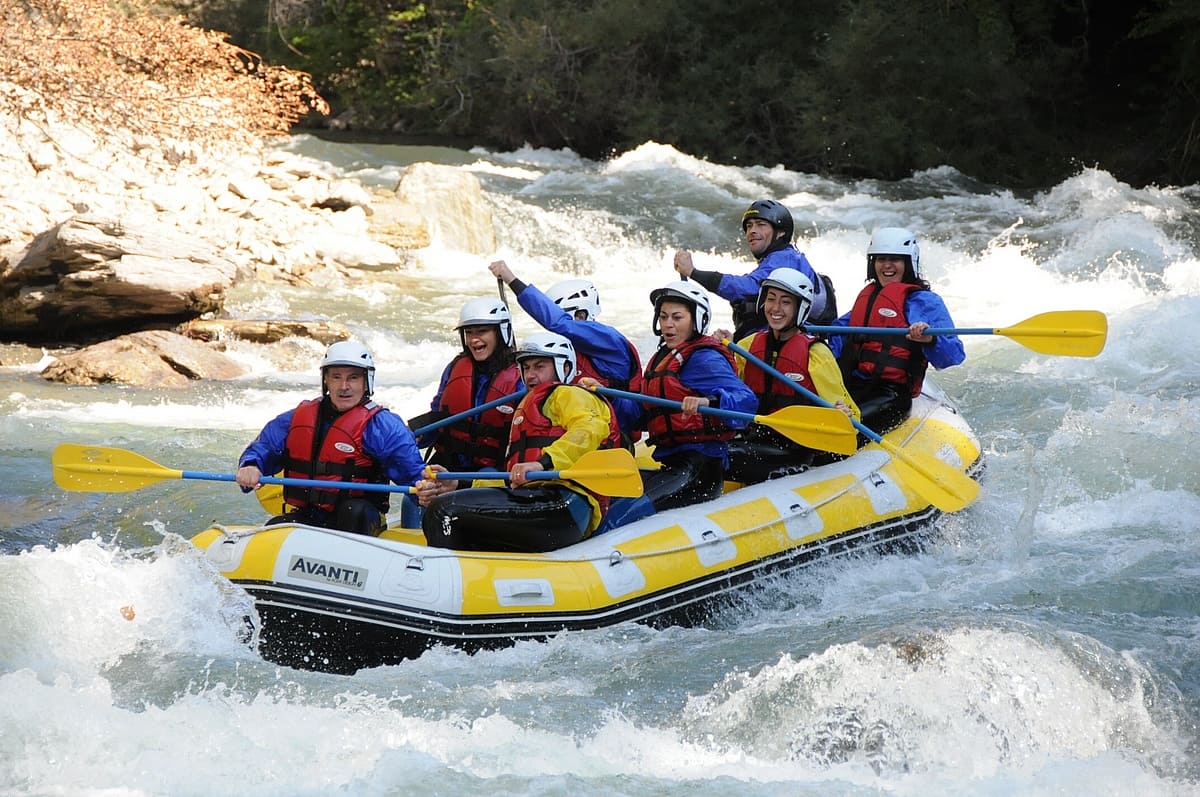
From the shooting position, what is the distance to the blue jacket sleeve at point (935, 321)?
22.0ft

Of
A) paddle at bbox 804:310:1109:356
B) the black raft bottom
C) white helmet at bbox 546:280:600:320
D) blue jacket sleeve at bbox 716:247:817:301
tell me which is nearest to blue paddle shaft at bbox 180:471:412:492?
the black raft bottom

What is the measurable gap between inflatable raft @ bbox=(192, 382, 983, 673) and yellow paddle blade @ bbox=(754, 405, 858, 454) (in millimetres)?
310

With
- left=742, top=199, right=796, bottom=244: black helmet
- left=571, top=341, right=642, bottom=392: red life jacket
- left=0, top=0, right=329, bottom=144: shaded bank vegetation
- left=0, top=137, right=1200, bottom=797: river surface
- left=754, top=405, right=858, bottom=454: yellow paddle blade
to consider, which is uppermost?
left=0, top=0, right=329, bottom=144: shaded bank vegetation

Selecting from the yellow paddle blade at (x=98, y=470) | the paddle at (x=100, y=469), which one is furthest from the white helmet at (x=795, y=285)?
the yellow paddle blade at (x=98, y=470)

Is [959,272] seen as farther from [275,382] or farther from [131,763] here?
[131,763]

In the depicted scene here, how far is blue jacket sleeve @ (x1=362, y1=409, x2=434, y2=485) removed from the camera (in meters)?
5.42

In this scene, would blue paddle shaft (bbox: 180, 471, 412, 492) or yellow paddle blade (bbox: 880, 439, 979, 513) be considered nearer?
blue paddle shaft (bbox: 180, 471, 412, 492)

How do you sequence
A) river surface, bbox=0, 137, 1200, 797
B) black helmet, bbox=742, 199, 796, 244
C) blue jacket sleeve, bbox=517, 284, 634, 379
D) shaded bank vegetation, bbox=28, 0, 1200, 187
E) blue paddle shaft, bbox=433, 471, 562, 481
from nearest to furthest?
river surface, bbox=0, 137, 1200, 797 → blue paddle shaft, bbox=433, 471, 562, 481 → blue jacket sleeve, bbox=517, 284, 634, 379 → black helmet, bbox=742, 199, 796, 244 → shaded bank vegetation, bbox=28, 0, 1200, 187

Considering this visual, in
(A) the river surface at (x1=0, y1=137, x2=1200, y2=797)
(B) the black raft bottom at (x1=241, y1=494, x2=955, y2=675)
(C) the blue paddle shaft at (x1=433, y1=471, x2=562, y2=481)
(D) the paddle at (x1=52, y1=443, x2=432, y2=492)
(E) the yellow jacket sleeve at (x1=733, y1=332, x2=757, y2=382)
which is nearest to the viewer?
(A) the river surface at (x1=0, y1=137, x2=1200, y2=797)

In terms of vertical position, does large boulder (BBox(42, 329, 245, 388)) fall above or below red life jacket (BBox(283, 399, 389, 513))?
below

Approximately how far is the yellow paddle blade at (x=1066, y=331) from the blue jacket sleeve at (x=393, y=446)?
120 inches

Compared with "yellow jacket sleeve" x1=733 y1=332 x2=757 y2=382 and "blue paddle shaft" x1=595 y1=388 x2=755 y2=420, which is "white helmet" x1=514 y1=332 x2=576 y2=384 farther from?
"yellow jacket sleeve" x1=733 y1=332 x2=757 y2=382

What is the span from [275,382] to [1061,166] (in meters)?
12.2

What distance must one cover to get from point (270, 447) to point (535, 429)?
1.07m
